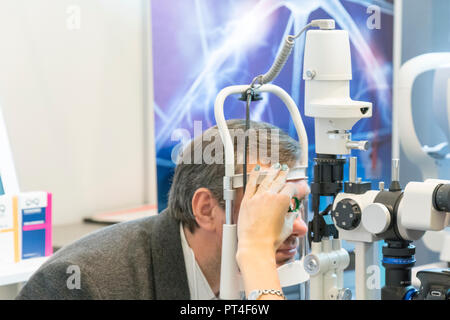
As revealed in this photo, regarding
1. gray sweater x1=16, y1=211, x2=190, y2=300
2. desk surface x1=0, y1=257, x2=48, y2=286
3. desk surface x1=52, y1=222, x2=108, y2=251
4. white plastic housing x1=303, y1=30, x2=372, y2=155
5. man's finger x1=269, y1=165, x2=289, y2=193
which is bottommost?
desk surface x1=52, y1=222, x2=108, y2=251

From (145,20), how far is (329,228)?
227 cm

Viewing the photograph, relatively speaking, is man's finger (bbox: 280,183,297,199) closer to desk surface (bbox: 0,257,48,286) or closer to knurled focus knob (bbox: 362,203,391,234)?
knurled focus knob (bbox: 362,203,391,234)

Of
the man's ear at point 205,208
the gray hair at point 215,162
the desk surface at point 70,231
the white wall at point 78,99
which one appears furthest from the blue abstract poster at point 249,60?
the white wall at point 78,99

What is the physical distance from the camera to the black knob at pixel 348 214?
102 centimetres

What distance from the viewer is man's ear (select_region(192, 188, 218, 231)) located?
4.37 ft

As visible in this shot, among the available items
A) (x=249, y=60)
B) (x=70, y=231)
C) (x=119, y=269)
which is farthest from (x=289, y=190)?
(x=70, y=231)

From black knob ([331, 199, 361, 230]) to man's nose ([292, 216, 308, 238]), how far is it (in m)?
0.19

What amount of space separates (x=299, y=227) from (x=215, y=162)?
0.68 feet

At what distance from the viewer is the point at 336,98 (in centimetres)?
110

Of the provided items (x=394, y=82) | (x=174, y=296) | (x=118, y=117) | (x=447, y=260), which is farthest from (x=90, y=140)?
(x=174, y=296)

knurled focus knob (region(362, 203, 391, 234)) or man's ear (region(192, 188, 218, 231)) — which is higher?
knurled focus knob (region(362, 203, 391, 234))

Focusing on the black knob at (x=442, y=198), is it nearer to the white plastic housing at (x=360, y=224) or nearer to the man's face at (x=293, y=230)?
the white plastic housing at (x=360, y=224)

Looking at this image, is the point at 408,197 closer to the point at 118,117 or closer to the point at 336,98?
the point at 336,98

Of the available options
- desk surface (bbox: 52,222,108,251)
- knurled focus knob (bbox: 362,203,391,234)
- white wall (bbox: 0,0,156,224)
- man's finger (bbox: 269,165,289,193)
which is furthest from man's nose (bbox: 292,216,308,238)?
white wall (bbox: 0,0,156,224)
